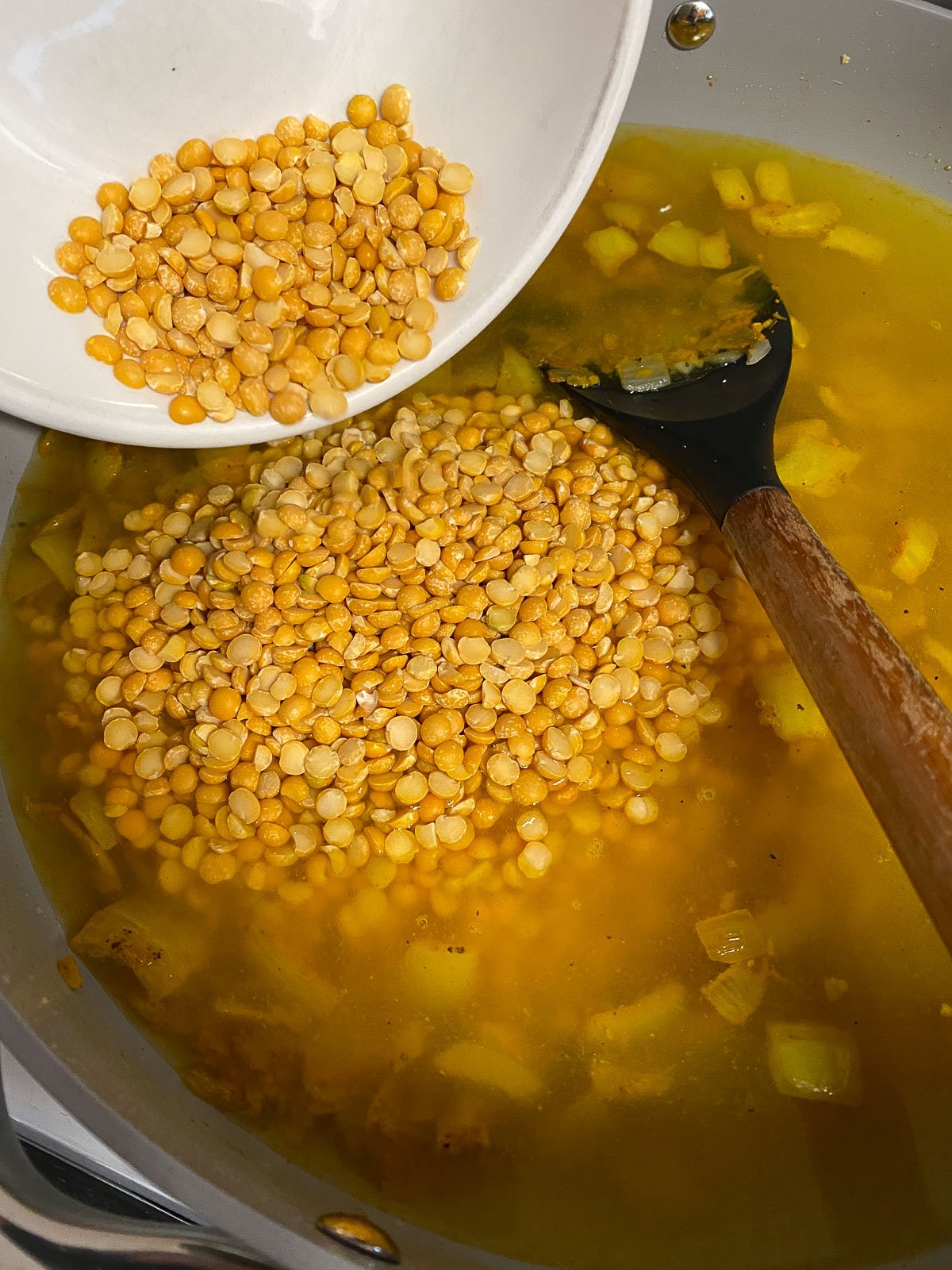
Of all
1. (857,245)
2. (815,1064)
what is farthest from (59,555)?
(857,245)

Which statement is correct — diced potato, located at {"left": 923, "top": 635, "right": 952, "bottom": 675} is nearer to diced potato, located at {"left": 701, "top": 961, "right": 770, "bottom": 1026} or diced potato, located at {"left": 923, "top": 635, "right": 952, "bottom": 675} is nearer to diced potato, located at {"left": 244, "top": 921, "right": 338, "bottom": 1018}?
diced potato, located at {"left": 701, "top": 961, "right": 770, "bottom": 1026}

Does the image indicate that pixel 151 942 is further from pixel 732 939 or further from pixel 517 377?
pixel 517 377

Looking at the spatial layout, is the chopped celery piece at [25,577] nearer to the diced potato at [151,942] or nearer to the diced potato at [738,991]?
the diced potato at [151,942]

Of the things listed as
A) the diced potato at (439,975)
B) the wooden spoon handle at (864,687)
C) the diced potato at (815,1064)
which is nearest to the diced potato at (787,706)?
the wooden spoon handle at (864,687)

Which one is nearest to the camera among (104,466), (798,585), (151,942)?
(798,585)

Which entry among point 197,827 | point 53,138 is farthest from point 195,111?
point 197,827

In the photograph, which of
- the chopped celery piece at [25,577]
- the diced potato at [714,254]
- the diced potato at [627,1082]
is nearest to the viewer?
the diced potato at [627,1082]

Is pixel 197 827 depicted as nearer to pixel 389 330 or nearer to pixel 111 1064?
pixel 111 1064
